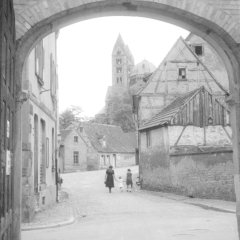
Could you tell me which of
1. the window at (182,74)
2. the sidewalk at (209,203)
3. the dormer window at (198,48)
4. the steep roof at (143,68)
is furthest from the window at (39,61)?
the steep roof at (143,68)

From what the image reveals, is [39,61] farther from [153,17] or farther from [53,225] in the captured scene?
[153,17]

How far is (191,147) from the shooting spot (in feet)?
82.2

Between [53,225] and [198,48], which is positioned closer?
[53,225]

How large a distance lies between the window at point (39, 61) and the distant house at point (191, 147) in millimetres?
9522

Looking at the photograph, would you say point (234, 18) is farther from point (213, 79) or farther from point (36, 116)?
point (213, 79)

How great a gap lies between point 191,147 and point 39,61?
12.2m

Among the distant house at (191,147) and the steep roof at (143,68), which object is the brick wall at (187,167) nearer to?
the distant house at (191,147)

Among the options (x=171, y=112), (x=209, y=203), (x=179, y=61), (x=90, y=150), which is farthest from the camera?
(x=90, y=150)

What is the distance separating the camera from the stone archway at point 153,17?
7047mm

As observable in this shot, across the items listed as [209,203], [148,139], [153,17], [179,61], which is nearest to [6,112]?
[153,17]

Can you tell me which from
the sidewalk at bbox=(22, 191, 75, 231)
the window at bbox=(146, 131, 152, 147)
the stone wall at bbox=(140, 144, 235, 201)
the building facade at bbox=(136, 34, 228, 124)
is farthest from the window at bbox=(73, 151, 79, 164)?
the sidewalk at bbox=(22, 191, 75, 231)

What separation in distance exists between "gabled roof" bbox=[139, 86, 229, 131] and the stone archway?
17097mm

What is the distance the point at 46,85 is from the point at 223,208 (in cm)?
830

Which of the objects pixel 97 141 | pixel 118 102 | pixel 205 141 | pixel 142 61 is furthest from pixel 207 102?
pixel 142 61
